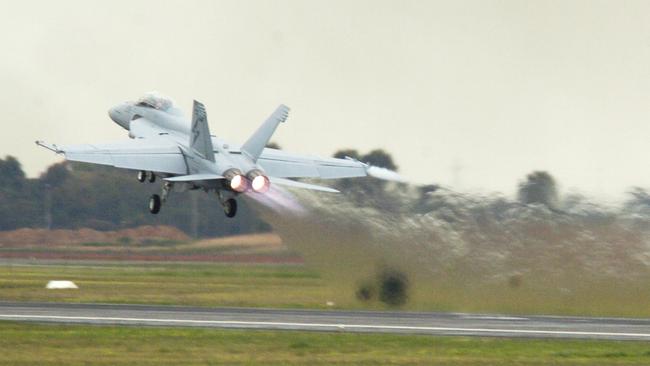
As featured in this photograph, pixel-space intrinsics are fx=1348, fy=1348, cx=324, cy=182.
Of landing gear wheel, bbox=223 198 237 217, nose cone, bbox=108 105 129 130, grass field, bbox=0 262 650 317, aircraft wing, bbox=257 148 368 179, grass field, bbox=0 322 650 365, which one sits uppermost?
nose cone, bbox=108 105 129 130

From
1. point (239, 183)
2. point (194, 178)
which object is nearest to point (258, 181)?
point (239, 183)

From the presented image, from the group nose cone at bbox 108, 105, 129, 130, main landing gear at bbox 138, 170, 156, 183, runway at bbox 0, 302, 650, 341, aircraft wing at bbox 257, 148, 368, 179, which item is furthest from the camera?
nose cone at bbox 108, 105, 129, 130

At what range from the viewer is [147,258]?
255ft

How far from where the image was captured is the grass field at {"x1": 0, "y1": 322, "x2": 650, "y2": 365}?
33.3 metres

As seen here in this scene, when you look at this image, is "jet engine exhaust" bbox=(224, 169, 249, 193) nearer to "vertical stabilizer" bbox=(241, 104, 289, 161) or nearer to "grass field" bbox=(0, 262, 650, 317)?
"vertical stabilizer" bbox=(241, 104, 289, 161)

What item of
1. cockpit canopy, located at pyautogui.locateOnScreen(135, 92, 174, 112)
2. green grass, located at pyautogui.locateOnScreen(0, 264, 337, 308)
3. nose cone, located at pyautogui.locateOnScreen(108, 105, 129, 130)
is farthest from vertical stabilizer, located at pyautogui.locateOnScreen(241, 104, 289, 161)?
nose cone, located at pyautogui.locateOnScreen(108, 105, 129, 130)

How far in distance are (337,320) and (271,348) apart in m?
8.42

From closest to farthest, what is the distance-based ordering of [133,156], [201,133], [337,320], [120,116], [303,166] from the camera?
[337,320]
[201,133]
[133,156]
[303,166]
[120,116]

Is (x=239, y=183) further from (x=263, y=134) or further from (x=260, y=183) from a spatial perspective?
(x=263, y=134)

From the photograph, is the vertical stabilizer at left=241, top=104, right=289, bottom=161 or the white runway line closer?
the white runway line

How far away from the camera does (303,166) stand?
55469mm

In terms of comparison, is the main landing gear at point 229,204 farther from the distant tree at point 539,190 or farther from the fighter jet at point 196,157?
the distant tree at point 539,190

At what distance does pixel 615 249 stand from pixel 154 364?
2197 cm

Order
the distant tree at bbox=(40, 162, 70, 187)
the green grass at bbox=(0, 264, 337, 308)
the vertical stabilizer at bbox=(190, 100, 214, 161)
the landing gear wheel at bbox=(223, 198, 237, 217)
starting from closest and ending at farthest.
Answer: the vertical stabilizer at bbox=(190, 100, 214, 161) → the landing gear wheel at bbox=(223, 198, 237, 217) → the green grass at bbox=(0, 264, 337, 308) → the distant tree at bbox=(40, 162, 70, 187)
